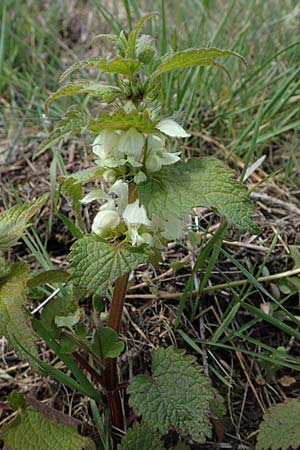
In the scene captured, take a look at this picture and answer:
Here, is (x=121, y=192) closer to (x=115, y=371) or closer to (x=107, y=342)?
(x=107, y=342)

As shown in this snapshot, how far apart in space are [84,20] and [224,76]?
106 centimetres

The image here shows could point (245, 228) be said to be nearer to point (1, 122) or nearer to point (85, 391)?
point (85, 391)

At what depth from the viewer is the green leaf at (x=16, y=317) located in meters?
1.01

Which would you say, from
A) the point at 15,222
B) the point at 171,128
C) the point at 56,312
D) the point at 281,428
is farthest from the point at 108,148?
the point at 281,428

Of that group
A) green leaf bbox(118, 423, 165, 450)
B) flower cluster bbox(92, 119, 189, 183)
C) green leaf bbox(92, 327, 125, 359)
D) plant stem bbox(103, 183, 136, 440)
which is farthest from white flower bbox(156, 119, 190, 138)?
green leaf bbox(118, 423, 165, 450)

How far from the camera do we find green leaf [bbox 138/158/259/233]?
3.26 feet

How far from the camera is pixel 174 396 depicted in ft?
3.82

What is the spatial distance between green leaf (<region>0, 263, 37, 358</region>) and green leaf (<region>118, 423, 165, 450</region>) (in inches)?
12.4

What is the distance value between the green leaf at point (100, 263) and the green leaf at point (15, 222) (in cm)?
13

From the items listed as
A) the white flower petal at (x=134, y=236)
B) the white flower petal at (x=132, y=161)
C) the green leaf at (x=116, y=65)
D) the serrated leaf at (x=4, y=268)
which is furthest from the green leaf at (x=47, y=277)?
the green leaf at (x=116, y=65)

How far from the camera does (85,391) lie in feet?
3.99

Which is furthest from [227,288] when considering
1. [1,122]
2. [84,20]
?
[84,20]

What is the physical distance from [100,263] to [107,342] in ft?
0.77

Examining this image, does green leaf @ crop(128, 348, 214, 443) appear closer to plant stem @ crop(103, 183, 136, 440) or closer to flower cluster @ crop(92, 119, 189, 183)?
plant stem @ crop(103, 183, 136, 440)
